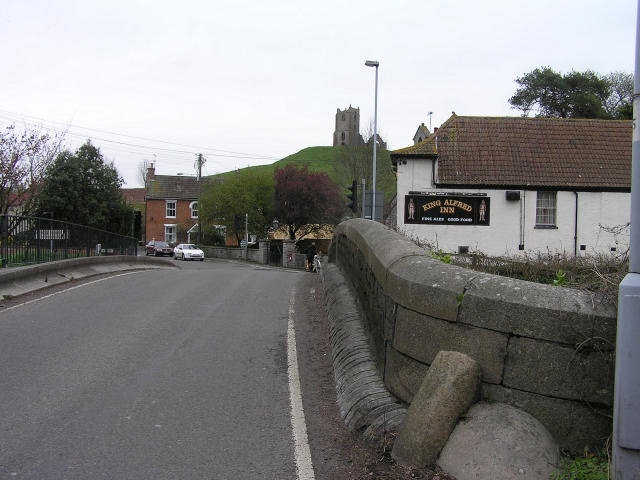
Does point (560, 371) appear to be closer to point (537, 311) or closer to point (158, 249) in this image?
Result: point (537, 311)

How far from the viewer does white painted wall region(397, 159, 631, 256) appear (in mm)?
26484

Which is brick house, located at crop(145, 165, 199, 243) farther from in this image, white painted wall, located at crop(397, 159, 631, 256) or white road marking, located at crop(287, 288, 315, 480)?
white road marking, located at crop(287, 288, 315, 480)

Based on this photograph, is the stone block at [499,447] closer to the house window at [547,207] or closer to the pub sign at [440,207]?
the pub sign at [440,207]

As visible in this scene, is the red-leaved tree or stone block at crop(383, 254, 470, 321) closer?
stone block at crop(383, 254, 470, 321)

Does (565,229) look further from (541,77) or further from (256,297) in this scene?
(541,77)

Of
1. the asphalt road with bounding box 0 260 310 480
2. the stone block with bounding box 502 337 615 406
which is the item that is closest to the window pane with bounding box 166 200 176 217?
the asphalt road with bounding box 0 260 310 480

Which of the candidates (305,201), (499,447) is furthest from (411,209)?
(305,201)

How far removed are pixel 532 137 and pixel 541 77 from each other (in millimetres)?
30317

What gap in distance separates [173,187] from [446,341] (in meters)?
73.0

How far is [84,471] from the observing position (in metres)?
4.35

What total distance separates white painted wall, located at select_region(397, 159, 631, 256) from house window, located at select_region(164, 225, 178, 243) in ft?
168

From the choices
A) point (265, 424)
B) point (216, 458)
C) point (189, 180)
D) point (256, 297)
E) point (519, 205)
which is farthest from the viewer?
point (189, 180)

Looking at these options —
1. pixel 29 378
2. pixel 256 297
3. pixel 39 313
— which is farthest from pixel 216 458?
pixel 256 297

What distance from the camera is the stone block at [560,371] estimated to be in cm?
382
